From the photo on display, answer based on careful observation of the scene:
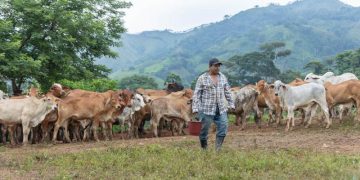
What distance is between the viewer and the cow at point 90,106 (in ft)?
47.4

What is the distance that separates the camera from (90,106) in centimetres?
1456

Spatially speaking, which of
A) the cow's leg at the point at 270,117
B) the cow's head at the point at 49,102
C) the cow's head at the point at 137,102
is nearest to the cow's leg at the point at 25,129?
the cow's head at the point at 49,102

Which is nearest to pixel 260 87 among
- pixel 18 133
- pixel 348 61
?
pixel 18 133

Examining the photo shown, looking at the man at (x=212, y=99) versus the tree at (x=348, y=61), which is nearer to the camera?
the man at (x=212, y=99)

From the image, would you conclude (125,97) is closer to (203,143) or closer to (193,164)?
(203,143)

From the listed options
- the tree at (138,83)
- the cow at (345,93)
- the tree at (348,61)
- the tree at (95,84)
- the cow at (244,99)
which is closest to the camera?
the cow at (345,93)

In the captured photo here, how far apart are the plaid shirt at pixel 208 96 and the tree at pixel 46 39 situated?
8.23 metres

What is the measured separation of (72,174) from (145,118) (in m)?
9.08

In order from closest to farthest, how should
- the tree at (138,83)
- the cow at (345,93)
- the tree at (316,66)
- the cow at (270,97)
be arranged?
the cow at (345,93)
the cow at (270,97)
the tree at (316,66)
the tree at (138,83)

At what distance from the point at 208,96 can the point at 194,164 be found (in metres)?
1.85

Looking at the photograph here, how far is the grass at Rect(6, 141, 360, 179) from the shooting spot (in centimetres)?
812

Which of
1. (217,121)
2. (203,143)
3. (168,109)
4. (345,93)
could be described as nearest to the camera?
(217,121)

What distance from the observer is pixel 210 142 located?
1279 centimetres

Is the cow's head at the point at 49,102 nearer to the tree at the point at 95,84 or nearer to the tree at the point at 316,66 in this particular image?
the tree at the point at 95,84
